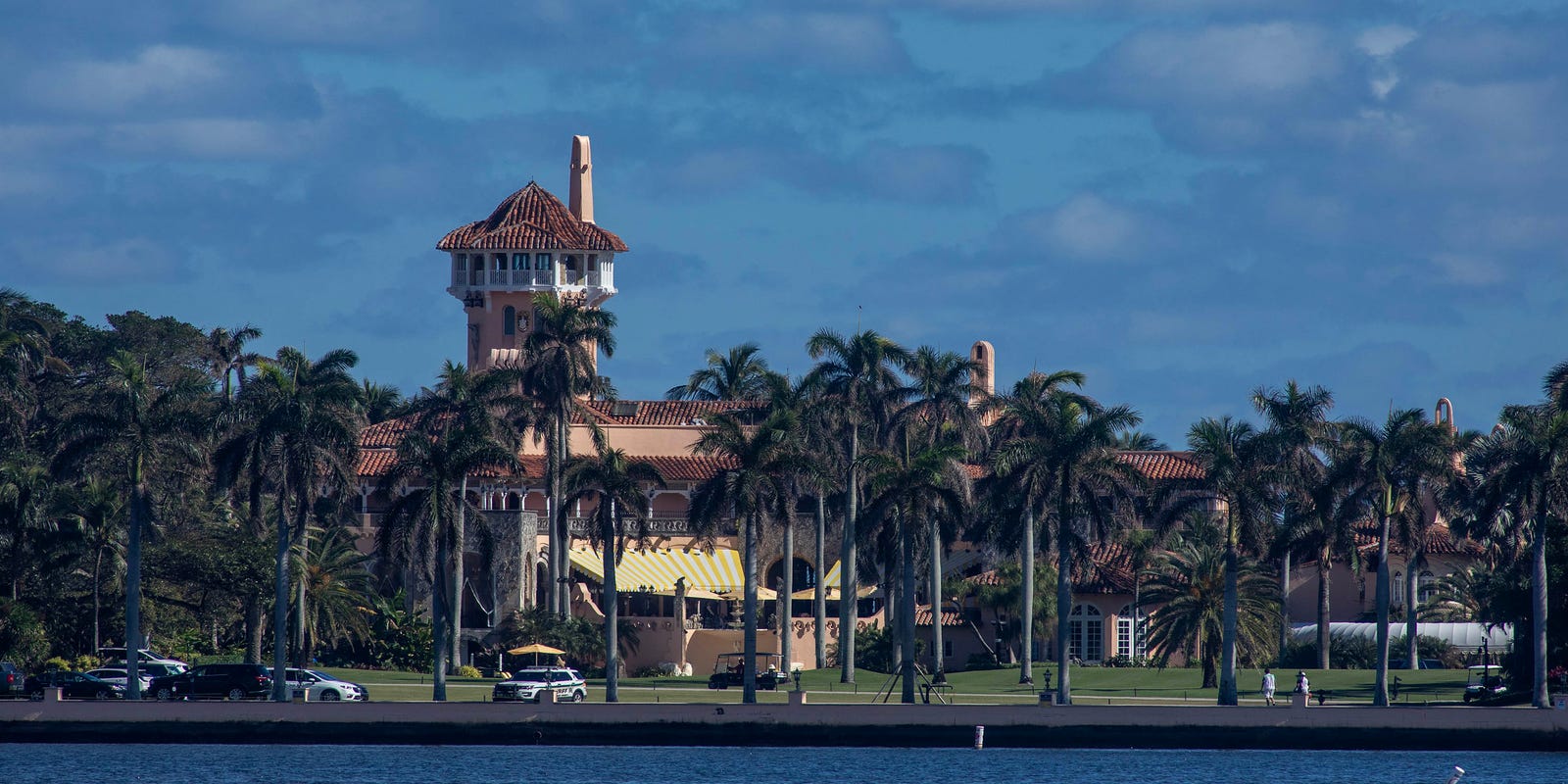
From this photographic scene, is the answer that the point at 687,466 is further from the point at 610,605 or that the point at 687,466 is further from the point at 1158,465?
the point at 610,605

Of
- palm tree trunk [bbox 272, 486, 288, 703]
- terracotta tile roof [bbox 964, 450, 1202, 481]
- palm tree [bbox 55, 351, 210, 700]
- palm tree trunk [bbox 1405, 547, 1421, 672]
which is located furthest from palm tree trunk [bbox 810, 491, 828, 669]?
palm tree [bbox 55, 351, 210, 700]

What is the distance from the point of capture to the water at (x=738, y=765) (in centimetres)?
6153

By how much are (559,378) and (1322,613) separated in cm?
3002

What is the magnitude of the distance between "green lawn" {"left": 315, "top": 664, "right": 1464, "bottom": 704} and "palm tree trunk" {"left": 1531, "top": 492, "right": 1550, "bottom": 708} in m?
5.54

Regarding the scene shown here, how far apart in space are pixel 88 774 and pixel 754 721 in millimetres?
18643

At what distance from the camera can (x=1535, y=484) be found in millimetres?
71125

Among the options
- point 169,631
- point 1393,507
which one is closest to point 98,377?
point 169,631

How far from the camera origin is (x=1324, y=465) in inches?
3250

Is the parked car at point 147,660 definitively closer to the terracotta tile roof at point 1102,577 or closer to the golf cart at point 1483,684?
the terracotta tile roof at point 1102,577

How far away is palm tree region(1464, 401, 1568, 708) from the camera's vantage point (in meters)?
70.2

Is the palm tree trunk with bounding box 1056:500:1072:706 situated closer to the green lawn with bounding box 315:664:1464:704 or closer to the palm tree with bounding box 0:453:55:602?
the green lawn with bounding box 315:664:1464:704

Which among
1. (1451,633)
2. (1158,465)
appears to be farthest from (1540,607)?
(1158,465)

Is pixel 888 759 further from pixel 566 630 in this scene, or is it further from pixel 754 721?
pixel 566 630

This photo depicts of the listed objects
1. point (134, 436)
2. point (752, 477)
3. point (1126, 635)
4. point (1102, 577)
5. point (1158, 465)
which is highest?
point (1158, 465)
